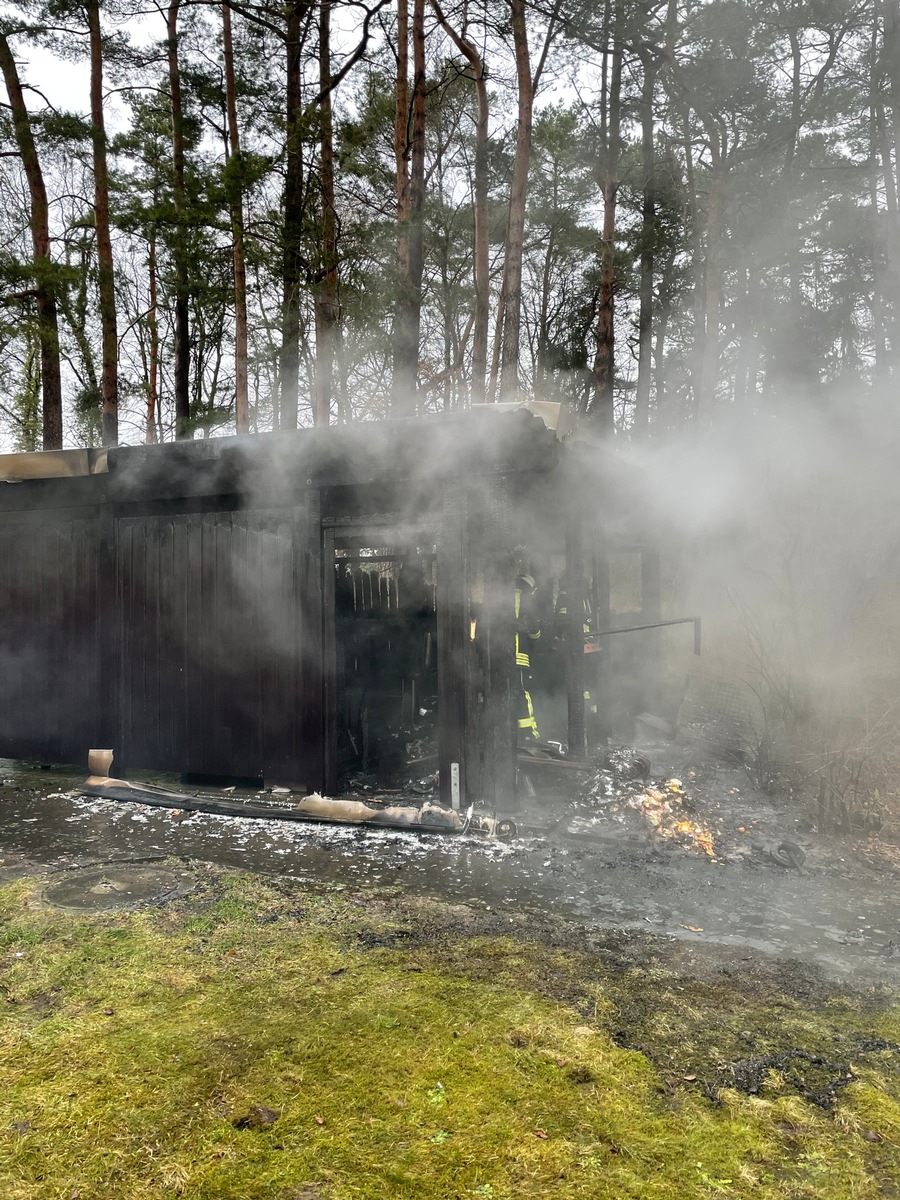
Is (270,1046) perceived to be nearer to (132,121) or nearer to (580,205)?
(132,121)

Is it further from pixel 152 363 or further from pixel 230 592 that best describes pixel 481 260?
pixel 152 363

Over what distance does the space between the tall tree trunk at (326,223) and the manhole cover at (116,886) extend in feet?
30.1

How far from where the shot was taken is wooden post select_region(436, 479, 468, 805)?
6004mm

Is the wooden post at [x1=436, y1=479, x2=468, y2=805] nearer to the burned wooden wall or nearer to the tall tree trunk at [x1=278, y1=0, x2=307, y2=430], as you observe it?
the burned wooden wall

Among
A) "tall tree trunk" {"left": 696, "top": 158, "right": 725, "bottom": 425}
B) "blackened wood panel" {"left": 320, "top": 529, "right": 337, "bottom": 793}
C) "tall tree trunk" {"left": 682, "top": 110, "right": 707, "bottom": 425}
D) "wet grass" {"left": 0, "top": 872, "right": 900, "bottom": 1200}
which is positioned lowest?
"wet grass" {"left": 0, "top": 872, "right": 900, "bottom": 1200}

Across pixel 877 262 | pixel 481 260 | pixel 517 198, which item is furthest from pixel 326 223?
pixel 877 262

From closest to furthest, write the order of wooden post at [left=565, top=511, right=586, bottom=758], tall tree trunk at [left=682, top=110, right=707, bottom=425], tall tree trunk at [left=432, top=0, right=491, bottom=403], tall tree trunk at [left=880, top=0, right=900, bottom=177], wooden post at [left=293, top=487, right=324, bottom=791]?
wooden post at [left=293, top=487, right=324, bottom=791] → wooden post at [left=565, top=511, right=586, bottom=758] → tall tree trunk at [left=880, top=0, right=900, bottom=177] → tall tree trunk at [left=682, top=110, right=707, bottom=425] → tall tree trunk at [left=432, top=0, right=491, bottom=403]

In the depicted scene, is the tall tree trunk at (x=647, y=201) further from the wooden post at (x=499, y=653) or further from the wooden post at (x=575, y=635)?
the wooden post at (x=499, y=653)

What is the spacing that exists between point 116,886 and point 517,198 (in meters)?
11.0

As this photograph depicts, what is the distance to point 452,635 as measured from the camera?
604 cm

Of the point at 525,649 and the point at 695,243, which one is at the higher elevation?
the point at 695,243

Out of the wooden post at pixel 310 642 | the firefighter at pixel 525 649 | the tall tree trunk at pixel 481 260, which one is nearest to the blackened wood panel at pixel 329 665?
the wooden post at pixel 310 642

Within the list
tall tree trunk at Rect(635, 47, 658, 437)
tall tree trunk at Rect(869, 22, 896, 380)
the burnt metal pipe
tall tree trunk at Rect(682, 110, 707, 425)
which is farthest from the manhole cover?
tall tree trunk at Rect(869, 22, 896, 380)

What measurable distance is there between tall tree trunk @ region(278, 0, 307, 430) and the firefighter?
23.7 feet
